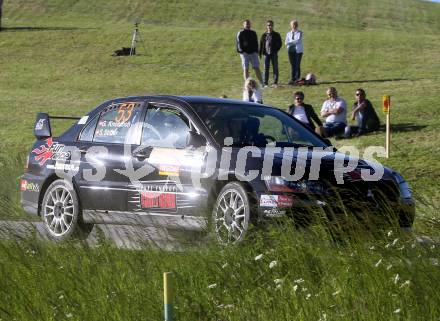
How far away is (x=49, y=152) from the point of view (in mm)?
11336

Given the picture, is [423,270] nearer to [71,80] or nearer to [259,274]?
[259,274]

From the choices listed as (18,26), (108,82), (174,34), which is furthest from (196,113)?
(18,26)

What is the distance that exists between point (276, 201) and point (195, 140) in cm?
129

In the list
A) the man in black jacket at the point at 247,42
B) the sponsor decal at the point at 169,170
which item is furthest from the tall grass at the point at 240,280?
the man in black jacket at the point at 247,42

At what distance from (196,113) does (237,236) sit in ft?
5.79

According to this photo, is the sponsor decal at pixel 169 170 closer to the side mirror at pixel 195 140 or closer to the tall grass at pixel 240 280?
the side mirror at pixel 195 140

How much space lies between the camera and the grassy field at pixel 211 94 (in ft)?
20.8

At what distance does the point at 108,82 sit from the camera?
33.7 meters

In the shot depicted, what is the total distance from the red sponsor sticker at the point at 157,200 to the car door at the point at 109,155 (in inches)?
10.7

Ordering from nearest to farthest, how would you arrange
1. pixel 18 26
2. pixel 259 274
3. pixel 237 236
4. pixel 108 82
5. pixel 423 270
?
1. pixel 423 270
2. pixel 259 274
3. pixel 237 236
4. pixel 108 82
5. pixel 18 26

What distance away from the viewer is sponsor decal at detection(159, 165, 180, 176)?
384 inches

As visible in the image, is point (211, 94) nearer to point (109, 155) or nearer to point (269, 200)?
point (109, 155)

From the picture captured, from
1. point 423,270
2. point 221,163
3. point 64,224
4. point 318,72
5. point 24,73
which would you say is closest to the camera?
point 423,270

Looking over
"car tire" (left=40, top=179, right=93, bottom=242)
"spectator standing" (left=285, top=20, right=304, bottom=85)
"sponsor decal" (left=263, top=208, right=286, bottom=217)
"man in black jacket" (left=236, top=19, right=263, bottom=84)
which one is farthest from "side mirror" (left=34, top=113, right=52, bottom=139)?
"spectator standing" (left=285, top=20, right=304, bottom=85)
